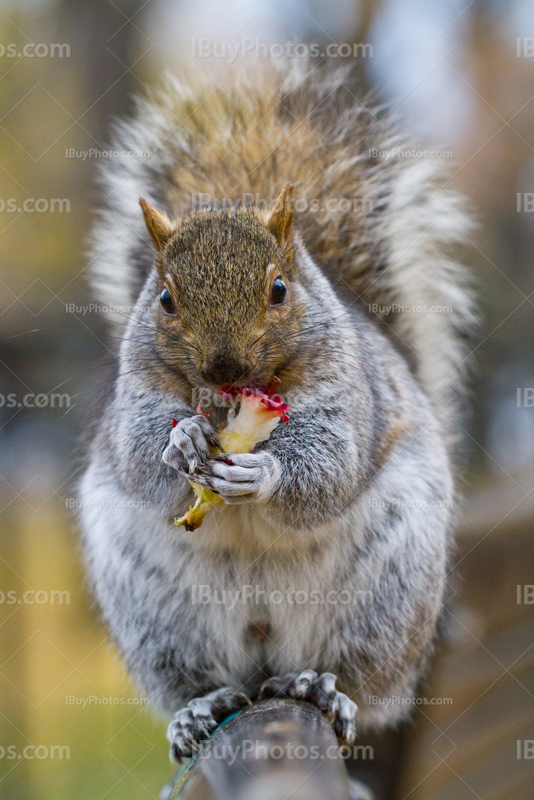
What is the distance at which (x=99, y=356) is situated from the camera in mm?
2230

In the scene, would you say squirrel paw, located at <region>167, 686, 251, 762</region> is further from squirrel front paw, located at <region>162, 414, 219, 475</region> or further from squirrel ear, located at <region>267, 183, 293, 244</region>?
squirrel ear, located at <region>267, 183, 293, 244</region>

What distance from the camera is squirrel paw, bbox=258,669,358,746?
52.0 inches

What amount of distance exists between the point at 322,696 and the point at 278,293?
892 millimetres

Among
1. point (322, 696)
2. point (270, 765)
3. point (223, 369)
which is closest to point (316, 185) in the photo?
point (223, 369)

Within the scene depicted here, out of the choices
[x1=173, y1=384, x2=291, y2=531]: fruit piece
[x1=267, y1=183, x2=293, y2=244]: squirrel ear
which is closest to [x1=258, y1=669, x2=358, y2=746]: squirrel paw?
[x1=173, y1=384, x2=291, y2=531]: fruit piece

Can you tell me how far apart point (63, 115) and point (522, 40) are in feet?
7.10

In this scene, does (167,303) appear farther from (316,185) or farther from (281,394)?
(316,185)

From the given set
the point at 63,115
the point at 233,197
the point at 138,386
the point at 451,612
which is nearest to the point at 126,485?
the point at 138,386

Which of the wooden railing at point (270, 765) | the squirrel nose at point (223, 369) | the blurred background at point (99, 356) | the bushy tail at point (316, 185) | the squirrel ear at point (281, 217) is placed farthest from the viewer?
the blurred background at point (99, 356)

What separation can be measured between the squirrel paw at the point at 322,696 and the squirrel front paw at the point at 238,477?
19.3 inches

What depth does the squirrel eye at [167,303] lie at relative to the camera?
Result: 1.15 m

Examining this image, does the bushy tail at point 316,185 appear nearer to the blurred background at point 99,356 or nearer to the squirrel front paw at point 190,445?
the blurred background at point 99,356

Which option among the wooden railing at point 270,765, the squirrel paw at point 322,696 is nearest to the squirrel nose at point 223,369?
the wooden railing at point 270,765

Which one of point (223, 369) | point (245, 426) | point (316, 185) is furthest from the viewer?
point (316, 185)
